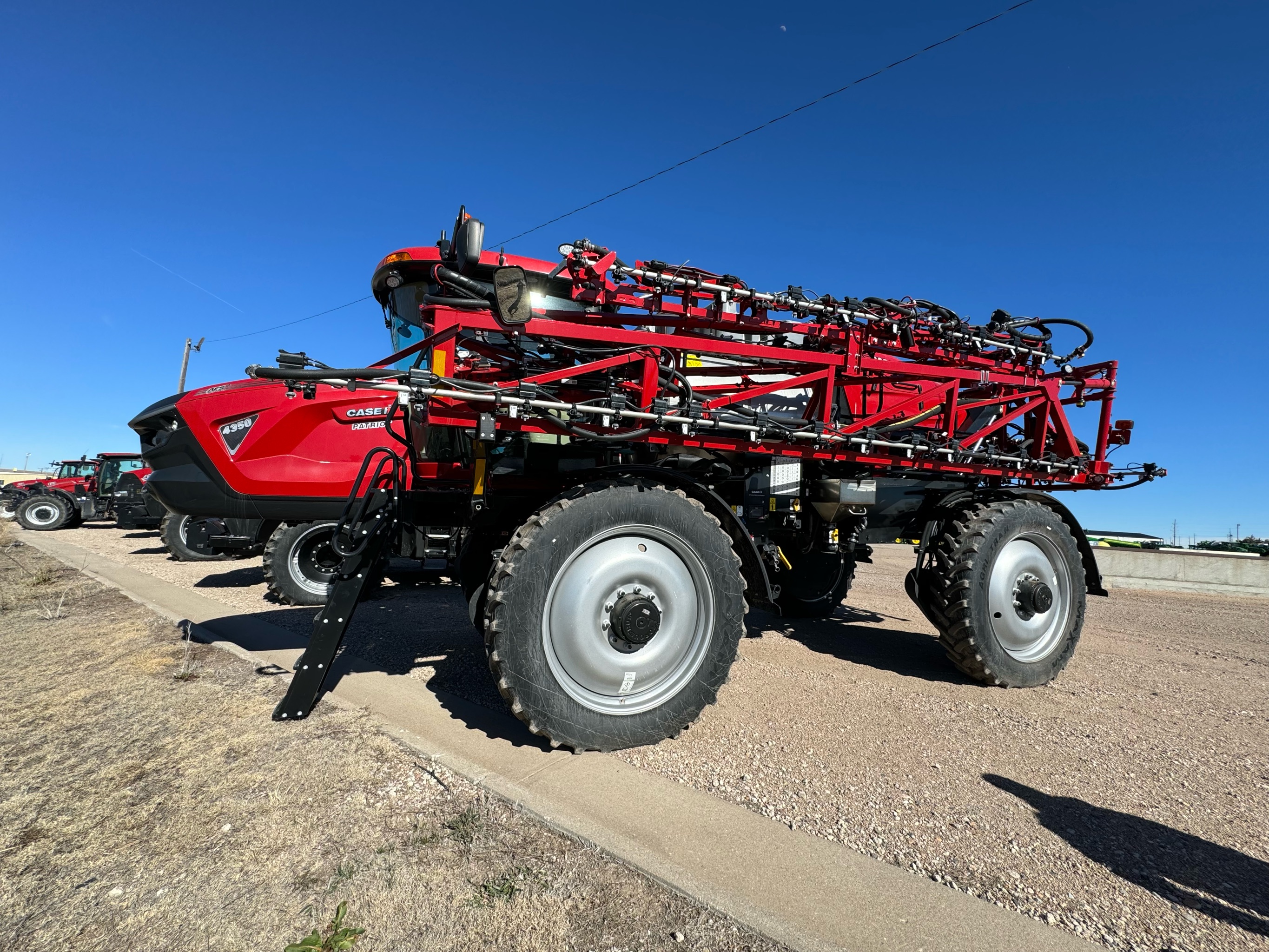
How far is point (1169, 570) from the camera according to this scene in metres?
11.2

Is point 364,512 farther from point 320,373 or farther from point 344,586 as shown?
point 320,373

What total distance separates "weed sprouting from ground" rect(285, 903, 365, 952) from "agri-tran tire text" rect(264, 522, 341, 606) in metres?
5.11

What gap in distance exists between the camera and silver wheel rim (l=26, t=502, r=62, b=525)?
1855 centimetres

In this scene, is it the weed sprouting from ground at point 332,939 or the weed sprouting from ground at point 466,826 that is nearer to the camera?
the weed sprouting from ground at point 332,939

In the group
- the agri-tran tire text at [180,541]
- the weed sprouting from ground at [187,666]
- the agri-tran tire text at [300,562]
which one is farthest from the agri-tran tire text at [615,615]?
the agri-tran tire text at [180,541]

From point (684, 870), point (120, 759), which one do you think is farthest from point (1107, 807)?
point (120, 759)

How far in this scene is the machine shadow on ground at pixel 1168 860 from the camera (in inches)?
72.2

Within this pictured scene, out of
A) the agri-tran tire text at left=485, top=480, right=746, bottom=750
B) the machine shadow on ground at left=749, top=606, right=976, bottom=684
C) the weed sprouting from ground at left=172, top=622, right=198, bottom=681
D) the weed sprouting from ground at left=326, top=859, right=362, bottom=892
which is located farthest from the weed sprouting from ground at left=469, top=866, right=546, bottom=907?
the machine shadow on ground at left=749, top=606, right=976, bottom=684

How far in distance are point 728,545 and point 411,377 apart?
64.5 inches

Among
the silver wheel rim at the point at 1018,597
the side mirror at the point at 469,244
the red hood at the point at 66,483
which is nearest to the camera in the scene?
the side mirror at the point at 469,244

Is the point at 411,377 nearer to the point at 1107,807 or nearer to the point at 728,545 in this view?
the point at 728,545

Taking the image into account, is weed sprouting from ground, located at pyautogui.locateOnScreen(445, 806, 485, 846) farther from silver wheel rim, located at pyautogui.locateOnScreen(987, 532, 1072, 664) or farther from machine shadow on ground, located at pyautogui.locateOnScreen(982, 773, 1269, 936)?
silver wheel rim, located at pyautogui.locateOnScreen(987, 532, 1072, 664)

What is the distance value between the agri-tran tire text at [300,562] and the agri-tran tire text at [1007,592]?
5.45 m

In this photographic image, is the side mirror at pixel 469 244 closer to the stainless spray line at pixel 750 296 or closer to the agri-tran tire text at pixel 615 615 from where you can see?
the stainless spray line at pixel 750 296
